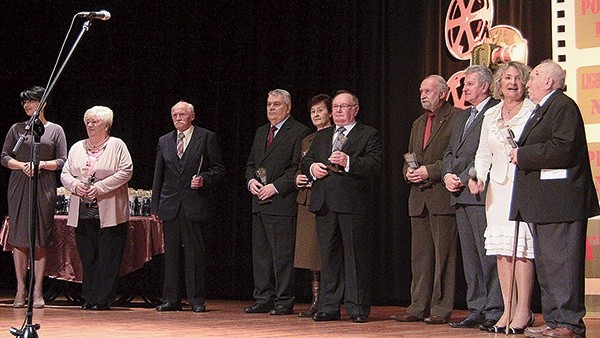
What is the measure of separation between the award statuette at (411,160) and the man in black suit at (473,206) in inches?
8.2

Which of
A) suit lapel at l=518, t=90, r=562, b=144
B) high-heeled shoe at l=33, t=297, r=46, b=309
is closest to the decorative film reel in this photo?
suit lapel at l=518, t=90, r=562, b=144

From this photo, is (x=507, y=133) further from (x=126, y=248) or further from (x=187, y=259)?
(x=126, y=248)

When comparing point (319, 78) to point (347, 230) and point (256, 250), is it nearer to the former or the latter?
point (256, 250)

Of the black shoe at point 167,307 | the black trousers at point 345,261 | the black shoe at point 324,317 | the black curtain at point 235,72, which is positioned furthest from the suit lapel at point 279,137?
the black curtain at point 235,72

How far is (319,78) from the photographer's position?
8.22 metres

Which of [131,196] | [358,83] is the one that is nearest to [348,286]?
[131,196]

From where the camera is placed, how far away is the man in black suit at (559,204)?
4.65 meters

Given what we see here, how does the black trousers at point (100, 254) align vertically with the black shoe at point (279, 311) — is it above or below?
above

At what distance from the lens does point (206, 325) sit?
5.48 meters

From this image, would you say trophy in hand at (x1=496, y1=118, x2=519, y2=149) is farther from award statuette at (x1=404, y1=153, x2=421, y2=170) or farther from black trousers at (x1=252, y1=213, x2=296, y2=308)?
black trousers at (x1=252, y1=213, x2=296, y2=308)

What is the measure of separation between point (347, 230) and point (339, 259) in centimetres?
24

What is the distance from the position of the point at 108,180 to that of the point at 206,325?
1.60 m

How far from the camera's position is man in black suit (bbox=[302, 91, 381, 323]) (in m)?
5.71

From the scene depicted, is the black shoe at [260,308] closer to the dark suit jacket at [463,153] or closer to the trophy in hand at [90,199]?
the trophy in hand at [90,199]
